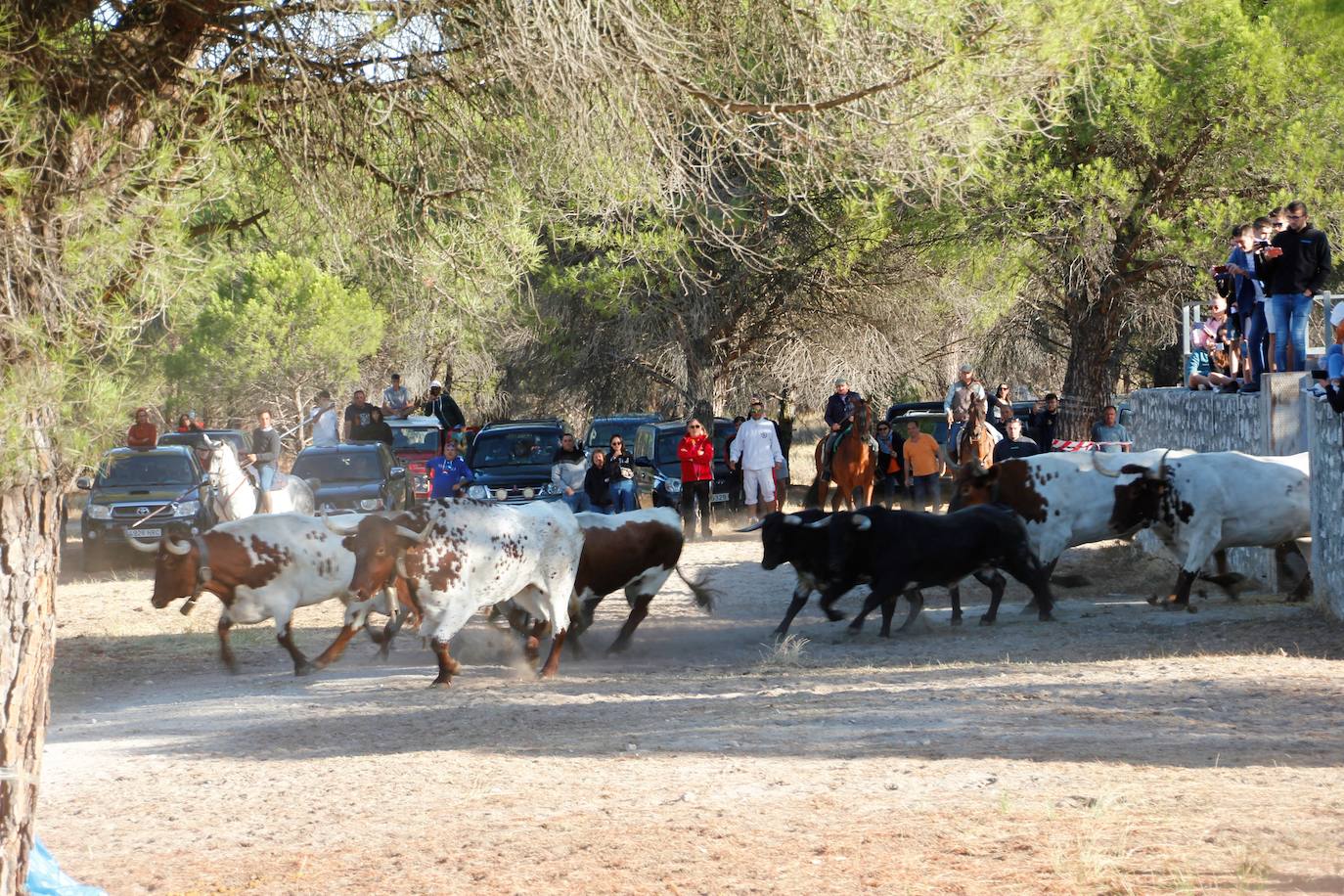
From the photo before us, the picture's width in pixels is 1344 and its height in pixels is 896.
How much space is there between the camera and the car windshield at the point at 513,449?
2492 centimetres

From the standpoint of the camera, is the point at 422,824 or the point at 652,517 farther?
the point at 652,517

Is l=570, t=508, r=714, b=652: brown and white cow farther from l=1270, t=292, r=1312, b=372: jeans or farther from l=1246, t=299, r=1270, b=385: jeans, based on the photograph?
l=1246, t=299, r=1270, b=385: jeans

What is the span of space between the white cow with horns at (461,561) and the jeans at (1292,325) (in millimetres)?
7417

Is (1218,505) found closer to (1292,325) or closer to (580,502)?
(1292,325)

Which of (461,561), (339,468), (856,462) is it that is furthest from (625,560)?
(339,468)

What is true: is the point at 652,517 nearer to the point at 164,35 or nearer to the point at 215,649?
the point at 215,649

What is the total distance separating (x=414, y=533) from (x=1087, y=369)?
18.8 metres

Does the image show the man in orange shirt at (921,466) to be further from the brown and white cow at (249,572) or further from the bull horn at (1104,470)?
the brown and white cow at (249,572)

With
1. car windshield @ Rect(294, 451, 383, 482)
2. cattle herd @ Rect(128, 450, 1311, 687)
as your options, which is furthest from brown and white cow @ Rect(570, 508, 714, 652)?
car windshield @ Rect(294, 451, 383, 482)

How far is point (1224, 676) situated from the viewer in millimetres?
10797

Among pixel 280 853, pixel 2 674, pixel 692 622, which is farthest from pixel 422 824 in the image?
pixel 692 622

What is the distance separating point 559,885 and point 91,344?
2953mm

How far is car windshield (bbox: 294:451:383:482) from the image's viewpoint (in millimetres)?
24094

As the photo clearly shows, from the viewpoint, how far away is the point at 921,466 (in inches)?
918
